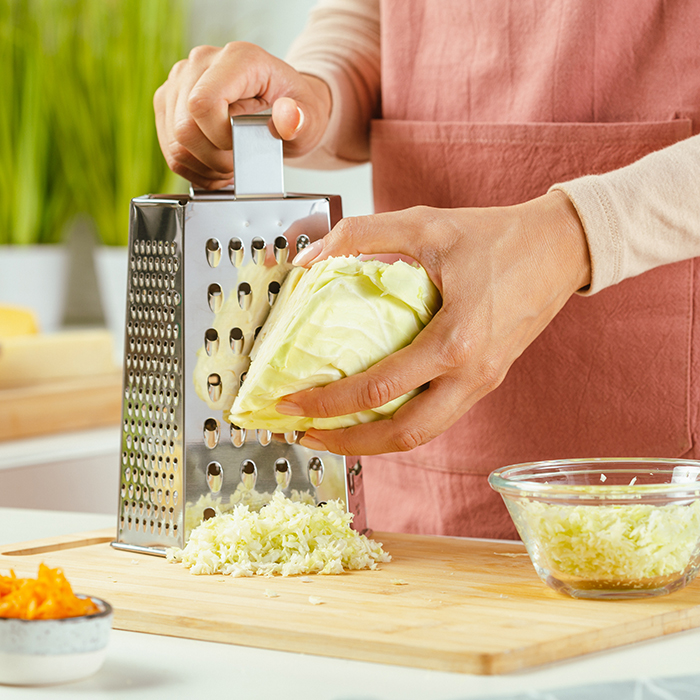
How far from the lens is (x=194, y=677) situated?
0.75 metres

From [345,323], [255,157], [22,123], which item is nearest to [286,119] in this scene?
[255,157]

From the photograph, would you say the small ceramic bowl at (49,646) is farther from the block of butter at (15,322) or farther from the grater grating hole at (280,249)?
the block of butter at (15,322)

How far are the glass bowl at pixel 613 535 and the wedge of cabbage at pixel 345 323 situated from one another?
177 millimetres

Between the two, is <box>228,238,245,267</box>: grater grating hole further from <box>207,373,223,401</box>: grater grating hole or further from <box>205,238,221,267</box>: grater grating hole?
<box>207,373,223,401</box>: grater grating hole

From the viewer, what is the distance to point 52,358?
2.46 metres

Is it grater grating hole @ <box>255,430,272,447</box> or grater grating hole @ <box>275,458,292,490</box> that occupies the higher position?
grater grating hole @ <box>255,430,272,447</box>

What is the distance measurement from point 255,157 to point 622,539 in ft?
1.83

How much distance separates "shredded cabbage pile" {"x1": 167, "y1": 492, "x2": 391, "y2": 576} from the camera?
102cm

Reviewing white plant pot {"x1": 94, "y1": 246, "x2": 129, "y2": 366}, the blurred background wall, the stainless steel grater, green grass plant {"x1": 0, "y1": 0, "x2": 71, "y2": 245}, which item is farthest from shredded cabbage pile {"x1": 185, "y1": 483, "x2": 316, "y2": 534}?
green grass plant {"x1": 0, "y1": 0, "x2": 71, "y2": 245}

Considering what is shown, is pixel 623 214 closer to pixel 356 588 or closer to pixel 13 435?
pixel 356 588

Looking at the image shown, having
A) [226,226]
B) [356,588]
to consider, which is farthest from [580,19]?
[356,588]

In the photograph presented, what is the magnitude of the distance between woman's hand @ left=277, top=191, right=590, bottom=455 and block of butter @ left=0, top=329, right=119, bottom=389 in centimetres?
155

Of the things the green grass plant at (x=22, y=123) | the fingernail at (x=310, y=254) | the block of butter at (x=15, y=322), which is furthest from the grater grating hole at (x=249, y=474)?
the green grass plant at (x=22, y=123)

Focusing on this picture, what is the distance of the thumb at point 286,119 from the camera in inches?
44.6
